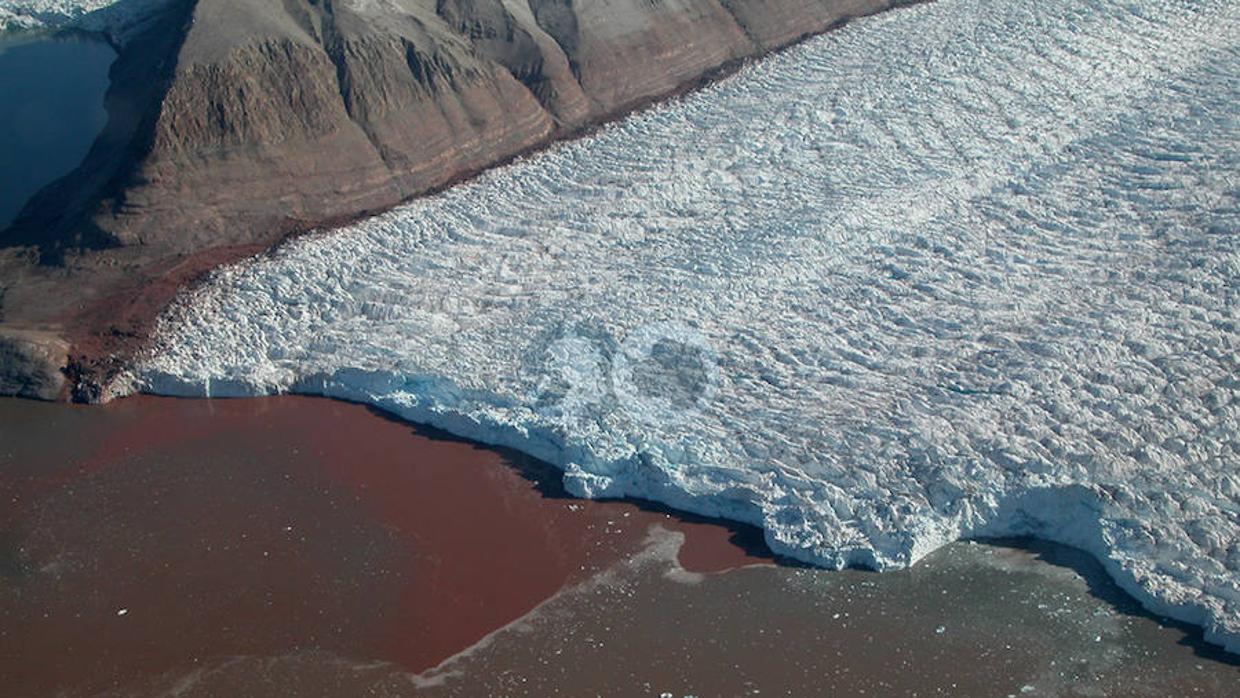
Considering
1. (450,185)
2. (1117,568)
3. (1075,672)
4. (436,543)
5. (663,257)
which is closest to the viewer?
(1075,672)

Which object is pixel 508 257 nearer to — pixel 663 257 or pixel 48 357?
pixel 663 257

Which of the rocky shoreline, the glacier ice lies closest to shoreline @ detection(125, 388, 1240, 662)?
the rocky shoreline

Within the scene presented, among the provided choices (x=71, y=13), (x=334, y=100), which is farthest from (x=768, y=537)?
(x=71, y=13)

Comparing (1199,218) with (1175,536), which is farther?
(1199,218)

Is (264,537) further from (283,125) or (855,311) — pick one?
(855,311)

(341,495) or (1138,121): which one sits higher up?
(1138,121)

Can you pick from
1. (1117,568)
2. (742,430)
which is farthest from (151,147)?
(1117,568)

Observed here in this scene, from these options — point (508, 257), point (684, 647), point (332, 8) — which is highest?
point (332, 8)
